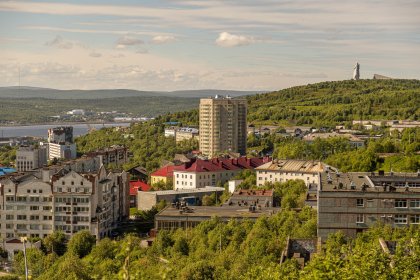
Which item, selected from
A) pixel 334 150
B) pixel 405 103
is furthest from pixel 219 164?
pixel 405 103

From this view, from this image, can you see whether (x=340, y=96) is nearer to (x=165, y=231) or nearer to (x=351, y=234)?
(x=165, y=231)

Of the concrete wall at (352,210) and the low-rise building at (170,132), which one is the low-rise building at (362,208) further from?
the low-rise building at (170,132)

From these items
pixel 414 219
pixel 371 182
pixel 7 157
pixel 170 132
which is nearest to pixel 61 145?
pixel 7 157

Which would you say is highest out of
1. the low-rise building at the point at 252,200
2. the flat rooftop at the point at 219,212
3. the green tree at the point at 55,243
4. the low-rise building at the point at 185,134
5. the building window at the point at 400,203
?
the low-rise building at the point at 185,134

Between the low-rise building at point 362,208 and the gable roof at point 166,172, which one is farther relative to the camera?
the gable roof at point 166,172

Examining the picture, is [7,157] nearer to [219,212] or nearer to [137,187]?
[137,187]

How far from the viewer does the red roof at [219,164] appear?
191ft

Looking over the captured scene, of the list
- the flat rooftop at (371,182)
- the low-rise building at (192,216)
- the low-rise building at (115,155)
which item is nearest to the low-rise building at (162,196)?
the low-rise building at (192,216)

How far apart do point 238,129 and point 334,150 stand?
1487 centimetres

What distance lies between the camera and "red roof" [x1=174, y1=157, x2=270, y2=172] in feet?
191

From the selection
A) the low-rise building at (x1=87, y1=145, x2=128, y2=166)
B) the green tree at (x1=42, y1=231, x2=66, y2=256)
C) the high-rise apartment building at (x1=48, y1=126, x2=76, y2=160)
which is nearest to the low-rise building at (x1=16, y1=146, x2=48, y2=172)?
the high-rise apartment building at (x1=48, y1=126, x2=76, y2=160)

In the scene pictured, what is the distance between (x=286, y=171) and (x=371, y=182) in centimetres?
2514

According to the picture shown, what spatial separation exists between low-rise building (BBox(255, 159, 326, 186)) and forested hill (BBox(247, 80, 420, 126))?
135ft

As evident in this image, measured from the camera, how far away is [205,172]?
57.9m
